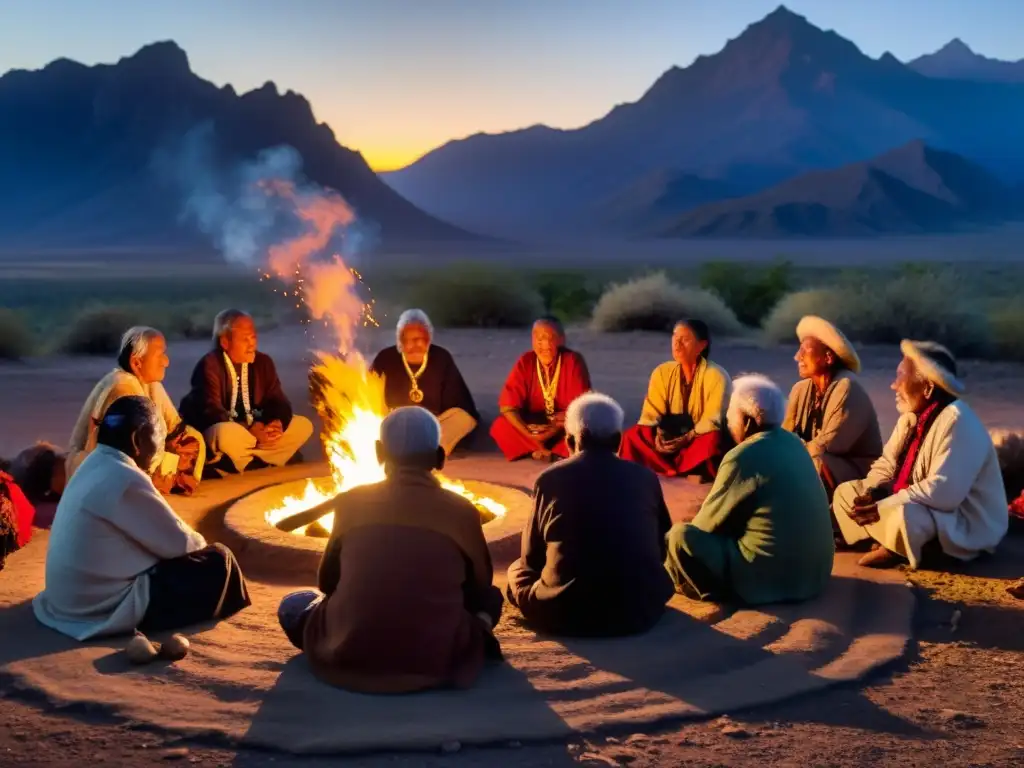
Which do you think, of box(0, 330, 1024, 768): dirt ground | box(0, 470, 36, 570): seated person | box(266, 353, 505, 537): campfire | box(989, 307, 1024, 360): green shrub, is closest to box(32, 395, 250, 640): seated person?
box(0, 330, 1024, 768): dirt ground

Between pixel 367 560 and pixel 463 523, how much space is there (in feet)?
1.44

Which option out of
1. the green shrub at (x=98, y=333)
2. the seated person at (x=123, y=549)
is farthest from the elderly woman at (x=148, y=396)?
the green shrub at (x=98, y=333)

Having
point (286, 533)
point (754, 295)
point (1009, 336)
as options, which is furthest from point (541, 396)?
point (754, 295)

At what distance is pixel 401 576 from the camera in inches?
186

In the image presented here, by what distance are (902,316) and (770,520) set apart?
1633cm

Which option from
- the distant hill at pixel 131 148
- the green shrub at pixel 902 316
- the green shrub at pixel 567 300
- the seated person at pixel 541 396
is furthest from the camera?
the distant hill at pixel 131 148

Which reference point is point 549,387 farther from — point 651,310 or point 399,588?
point 651,310

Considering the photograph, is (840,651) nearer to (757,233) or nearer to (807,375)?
(807,375)

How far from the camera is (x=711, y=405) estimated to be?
9.41 metres

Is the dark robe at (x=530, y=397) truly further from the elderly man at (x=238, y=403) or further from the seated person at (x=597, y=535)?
the seated person at (x=597, y=535)

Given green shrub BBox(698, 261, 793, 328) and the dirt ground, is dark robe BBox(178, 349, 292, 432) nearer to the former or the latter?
the dirt ground

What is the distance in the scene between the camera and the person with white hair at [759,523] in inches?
233

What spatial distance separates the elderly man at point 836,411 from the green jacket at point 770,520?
5.83 feet

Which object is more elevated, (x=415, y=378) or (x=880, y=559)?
(x=415, y=378)
